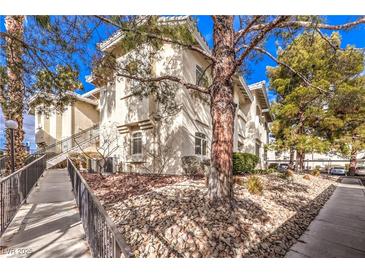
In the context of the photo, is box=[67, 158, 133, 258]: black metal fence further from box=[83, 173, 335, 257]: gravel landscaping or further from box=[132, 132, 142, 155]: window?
box=[132, 132, 142, 155]: window

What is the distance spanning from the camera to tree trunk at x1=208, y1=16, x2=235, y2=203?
4.13m

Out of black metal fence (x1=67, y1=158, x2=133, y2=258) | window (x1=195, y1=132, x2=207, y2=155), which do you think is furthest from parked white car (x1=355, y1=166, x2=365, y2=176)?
black metal fence (x1=67, y1=158, x2=133, y2=258)

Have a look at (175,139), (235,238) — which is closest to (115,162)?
(175,139)

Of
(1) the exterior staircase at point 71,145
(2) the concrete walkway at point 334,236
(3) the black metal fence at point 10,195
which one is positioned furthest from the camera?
(1) the exterior staircase at point 71,145

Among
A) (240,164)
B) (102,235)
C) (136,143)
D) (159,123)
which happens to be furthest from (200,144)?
(102,235)

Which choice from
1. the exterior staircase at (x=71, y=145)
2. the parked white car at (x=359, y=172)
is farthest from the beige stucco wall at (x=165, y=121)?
the parked white car at (x=359, y=172)

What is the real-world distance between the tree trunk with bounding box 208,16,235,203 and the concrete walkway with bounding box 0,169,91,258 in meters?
2.70

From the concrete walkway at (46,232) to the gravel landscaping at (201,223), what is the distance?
0.73 m

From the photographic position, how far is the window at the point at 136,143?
10180 mm

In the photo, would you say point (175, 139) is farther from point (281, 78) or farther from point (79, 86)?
point (281, 78)

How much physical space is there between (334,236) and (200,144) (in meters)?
7.17

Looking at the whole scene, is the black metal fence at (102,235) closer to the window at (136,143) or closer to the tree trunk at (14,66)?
the tree trunk at (14,66)

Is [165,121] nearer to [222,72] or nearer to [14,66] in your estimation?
[222,72]

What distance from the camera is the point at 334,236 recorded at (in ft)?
11.8
